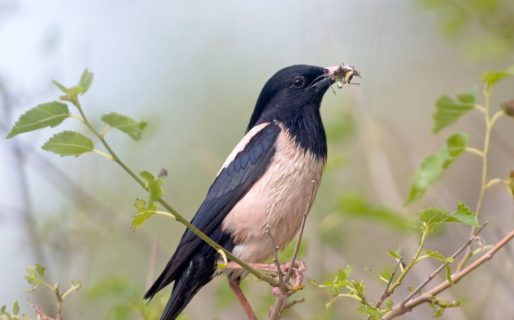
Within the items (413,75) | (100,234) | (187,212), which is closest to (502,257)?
(100,234)

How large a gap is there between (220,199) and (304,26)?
160 cm

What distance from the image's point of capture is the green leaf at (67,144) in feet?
9.54

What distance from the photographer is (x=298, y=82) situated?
15.1 ft

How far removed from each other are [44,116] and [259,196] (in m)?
1.53

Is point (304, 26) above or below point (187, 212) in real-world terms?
above

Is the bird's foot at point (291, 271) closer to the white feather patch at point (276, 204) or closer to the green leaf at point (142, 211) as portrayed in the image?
the white feather patch at point (276, 204)

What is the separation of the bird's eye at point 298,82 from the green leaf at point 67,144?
74.8 inches

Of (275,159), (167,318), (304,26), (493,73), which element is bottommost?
(167,318)

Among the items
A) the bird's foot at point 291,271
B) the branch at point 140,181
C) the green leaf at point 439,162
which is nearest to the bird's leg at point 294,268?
the bird's foot at point 291,271

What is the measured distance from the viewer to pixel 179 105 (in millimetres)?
9906

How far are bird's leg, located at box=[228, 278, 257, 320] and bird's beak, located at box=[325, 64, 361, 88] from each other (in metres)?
1.16

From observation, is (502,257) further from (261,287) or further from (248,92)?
(248,92)

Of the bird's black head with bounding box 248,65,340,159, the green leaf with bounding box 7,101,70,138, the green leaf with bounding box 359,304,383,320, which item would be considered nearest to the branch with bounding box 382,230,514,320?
the green leaf with bounding box 359,304,383,320

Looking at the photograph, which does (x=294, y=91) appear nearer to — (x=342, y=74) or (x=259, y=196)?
(x=342, y=74)
